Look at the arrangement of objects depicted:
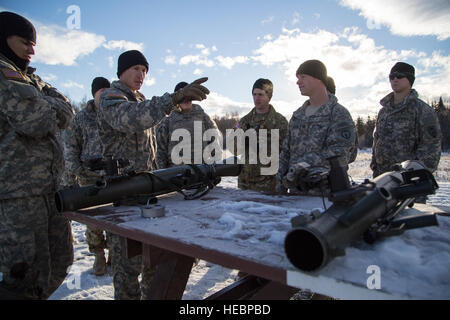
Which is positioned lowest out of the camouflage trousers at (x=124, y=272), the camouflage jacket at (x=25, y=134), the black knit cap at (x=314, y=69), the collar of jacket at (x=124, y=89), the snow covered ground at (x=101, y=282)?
the snow covered ground at (x=101, y=282)

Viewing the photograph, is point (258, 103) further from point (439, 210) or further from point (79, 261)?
point (79, 261)

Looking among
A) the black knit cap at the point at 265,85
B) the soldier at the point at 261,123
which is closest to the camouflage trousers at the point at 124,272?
the soldier at the point at 261,123

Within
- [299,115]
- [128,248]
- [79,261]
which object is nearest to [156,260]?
[128,248]

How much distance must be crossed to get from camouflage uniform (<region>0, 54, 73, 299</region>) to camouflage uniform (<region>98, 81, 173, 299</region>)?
348 millimetres

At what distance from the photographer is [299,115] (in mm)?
3266

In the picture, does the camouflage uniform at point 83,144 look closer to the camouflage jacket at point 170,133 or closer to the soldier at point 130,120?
the camouflage jacket at point 170,133

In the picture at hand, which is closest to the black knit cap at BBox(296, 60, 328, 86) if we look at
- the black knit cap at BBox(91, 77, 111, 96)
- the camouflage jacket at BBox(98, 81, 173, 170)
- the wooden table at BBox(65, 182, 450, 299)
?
the wooden table at BBox(65, 182, 450, 299)

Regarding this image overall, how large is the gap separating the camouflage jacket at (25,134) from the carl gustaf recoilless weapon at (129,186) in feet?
1.51

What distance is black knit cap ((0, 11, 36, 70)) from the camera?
2.18 m

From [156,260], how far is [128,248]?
19 centimetres

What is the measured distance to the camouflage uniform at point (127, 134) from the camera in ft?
7.48

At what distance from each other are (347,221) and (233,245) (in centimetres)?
50

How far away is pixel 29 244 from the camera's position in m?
2.09

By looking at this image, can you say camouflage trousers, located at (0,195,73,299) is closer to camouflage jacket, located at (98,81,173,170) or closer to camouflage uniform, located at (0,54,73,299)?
camouflage uniform, located at (0,54,73,299)
